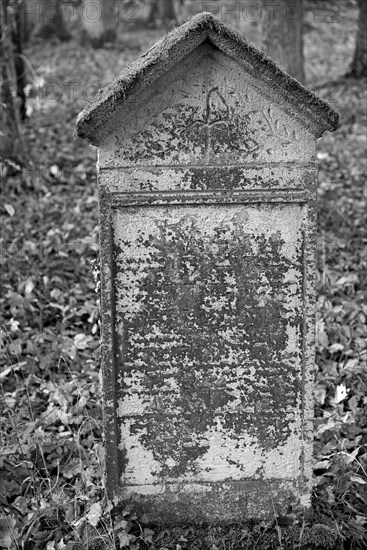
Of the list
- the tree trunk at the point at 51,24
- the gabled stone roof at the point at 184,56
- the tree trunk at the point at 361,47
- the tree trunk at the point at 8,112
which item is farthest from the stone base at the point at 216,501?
the tree trunk at the point at 51,24

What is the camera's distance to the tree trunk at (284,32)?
9.64m

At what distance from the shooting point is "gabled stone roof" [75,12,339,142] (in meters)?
2.81

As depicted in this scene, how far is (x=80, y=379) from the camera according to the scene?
4.55 metres

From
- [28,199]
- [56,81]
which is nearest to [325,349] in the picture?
[28,199]

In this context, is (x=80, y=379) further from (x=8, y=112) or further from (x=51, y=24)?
(x=51, y=24)

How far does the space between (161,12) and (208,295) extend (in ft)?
83.5

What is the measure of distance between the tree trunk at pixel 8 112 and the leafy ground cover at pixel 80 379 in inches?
11.8

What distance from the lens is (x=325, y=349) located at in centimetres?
486

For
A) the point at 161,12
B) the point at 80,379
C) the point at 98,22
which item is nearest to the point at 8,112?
the point at 80,379

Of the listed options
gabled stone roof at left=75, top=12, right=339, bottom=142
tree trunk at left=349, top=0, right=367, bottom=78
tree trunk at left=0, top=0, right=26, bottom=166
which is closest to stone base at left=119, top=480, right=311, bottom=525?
gabled stone roof at left=75, top=12, right=339, bottom=142

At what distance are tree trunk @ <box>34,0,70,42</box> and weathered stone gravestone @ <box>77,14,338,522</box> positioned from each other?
20.9 metres

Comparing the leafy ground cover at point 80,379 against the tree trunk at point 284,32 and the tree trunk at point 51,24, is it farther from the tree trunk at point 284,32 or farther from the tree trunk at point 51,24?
the tree trunk at point 51,24

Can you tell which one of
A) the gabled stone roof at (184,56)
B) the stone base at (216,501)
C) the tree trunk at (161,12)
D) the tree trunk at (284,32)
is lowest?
the stone base at (216,501)

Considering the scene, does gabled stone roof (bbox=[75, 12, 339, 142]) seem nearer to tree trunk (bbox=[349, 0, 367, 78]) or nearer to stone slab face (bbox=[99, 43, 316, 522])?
stone slab face (bbox=[99, 43, 316, 522])
